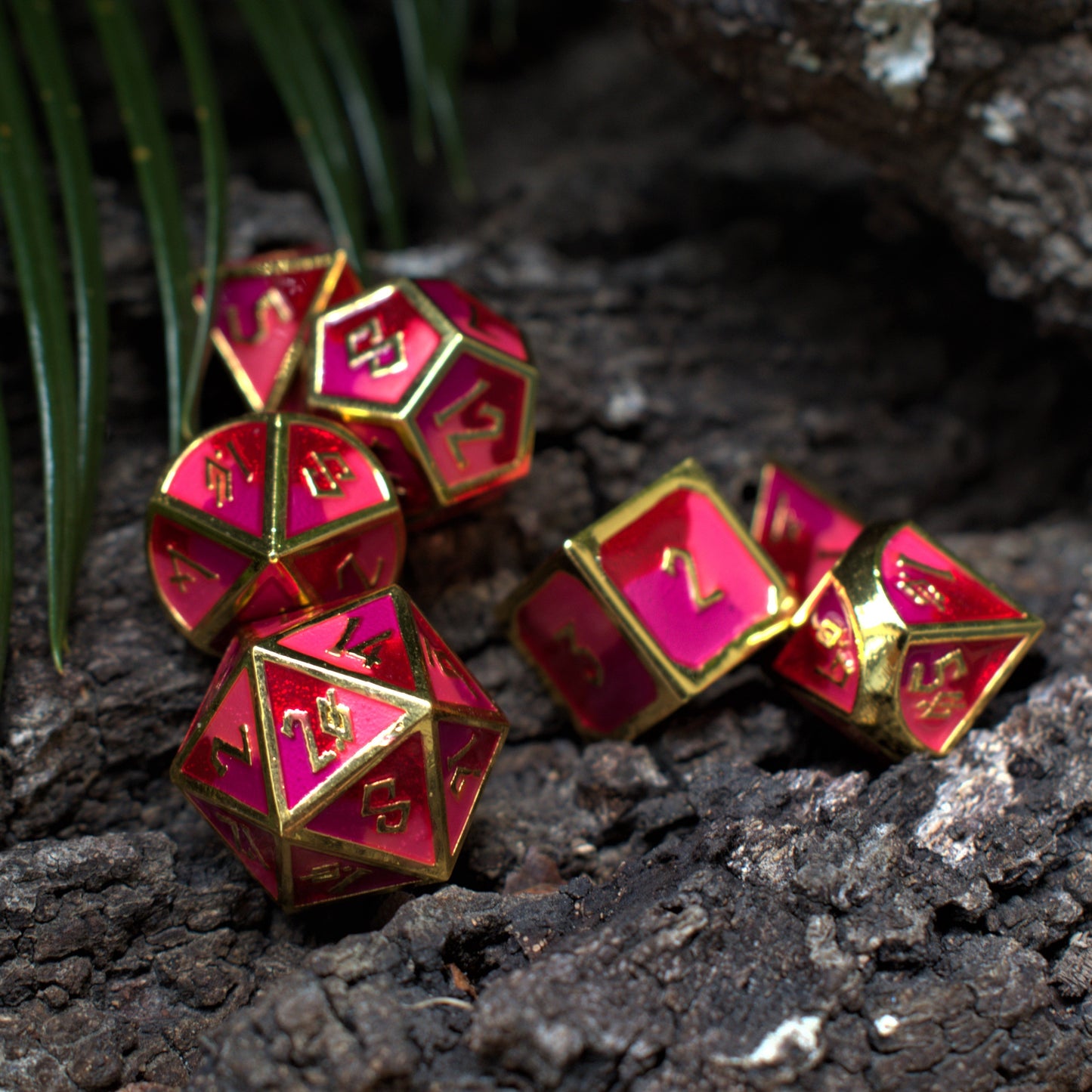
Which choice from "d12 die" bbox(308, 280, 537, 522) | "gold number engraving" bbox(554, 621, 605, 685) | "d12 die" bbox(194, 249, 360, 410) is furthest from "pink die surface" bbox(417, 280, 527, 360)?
"gold number engraving" bbox(554, 621, 605, 685)

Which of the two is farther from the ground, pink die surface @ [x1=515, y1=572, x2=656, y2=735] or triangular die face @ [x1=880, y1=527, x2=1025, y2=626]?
triangular die face @ [x1=880, y1=527, x2=1025, y2=626]

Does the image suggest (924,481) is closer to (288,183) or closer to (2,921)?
(288,183)

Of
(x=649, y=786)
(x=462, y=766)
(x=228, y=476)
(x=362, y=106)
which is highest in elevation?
(x=362, y=106)

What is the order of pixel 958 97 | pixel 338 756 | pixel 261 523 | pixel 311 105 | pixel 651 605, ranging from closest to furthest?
pixel 338 756, pixel 261 523, pixel 651 605, pixel 958 97, pixel 311 105

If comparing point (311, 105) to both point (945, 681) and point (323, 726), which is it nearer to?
point (323, 726)

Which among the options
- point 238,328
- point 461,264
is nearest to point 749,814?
point 238,328

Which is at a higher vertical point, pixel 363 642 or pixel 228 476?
pixel 228 476

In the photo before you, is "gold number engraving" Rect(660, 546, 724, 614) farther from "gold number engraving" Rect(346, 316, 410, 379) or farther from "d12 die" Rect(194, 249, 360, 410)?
"d12 die" Rect(194, 249, 360, 410)

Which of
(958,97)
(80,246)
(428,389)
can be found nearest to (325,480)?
(428,389)
